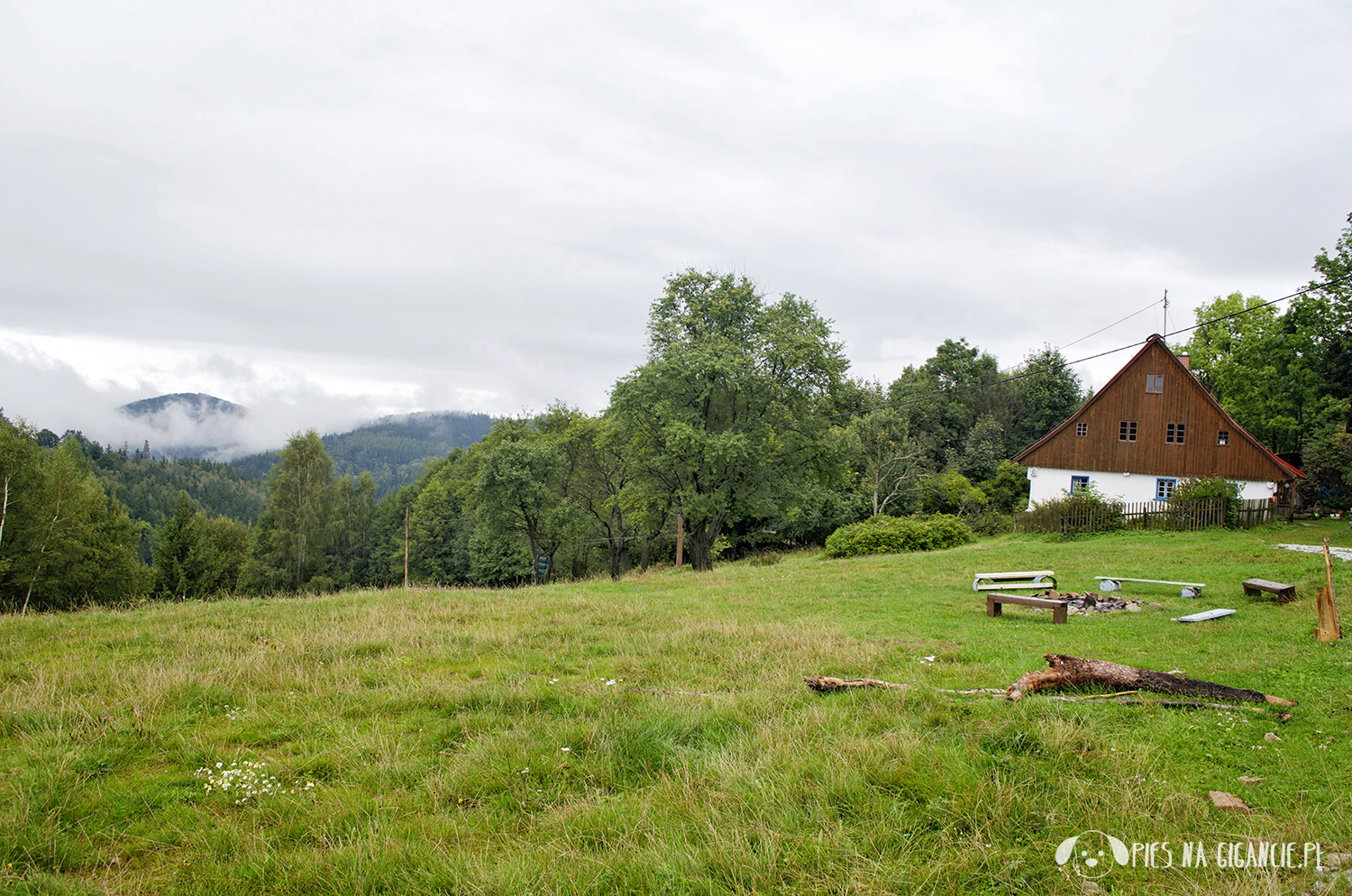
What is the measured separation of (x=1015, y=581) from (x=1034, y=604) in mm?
3561

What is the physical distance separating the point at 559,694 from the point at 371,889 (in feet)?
9.33

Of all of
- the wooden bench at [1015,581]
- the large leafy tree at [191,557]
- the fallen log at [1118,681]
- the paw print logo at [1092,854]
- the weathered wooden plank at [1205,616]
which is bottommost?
the large leafy tree at [191,557]

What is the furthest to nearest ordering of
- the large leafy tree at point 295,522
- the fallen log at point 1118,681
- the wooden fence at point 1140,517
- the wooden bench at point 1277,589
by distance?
the large leafy tree at point 295,522, the wooden fence at point 1140,517, the wooden bench at point 1277,589, the fallen log at point 1118,681

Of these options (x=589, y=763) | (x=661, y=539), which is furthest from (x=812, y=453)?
(x=589, y=763)

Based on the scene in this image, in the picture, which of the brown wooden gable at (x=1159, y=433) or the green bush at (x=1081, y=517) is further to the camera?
the brown wooden gable at (x=1159, y=433)

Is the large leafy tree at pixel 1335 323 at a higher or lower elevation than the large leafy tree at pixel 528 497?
higher

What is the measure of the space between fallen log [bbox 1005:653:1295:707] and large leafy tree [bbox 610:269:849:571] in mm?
19126

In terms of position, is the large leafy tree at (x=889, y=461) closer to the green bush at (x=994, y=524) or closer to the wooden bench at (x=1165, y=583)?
the green bush at (x=994, y=524)

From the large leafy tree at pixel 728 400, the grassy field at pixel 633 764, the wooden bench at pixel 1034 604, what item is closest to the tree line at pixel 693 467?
the large leafy tree at pixel 728 400

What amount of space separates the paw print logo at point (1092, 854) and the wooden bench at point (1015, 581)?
34.7 ft

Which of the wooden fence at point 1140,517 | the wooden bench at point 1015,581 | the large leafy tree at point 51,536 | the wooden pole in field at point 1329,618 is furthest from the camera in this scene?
the large leafy tree at point 51,536

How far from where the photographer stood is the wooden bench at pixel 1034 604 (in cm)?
984

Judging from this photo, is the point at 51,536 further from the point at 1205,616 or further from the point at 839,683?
the point at 1205,616

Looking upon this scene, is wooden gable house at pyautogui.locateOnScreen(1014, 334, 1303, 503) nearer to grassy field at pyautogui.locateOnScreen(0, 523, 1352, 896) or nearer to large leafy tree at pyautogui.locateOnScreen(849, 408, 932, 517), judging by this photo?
large leafy tree at pyautogui.locateOnScreen(849, 408, 932, 517)
